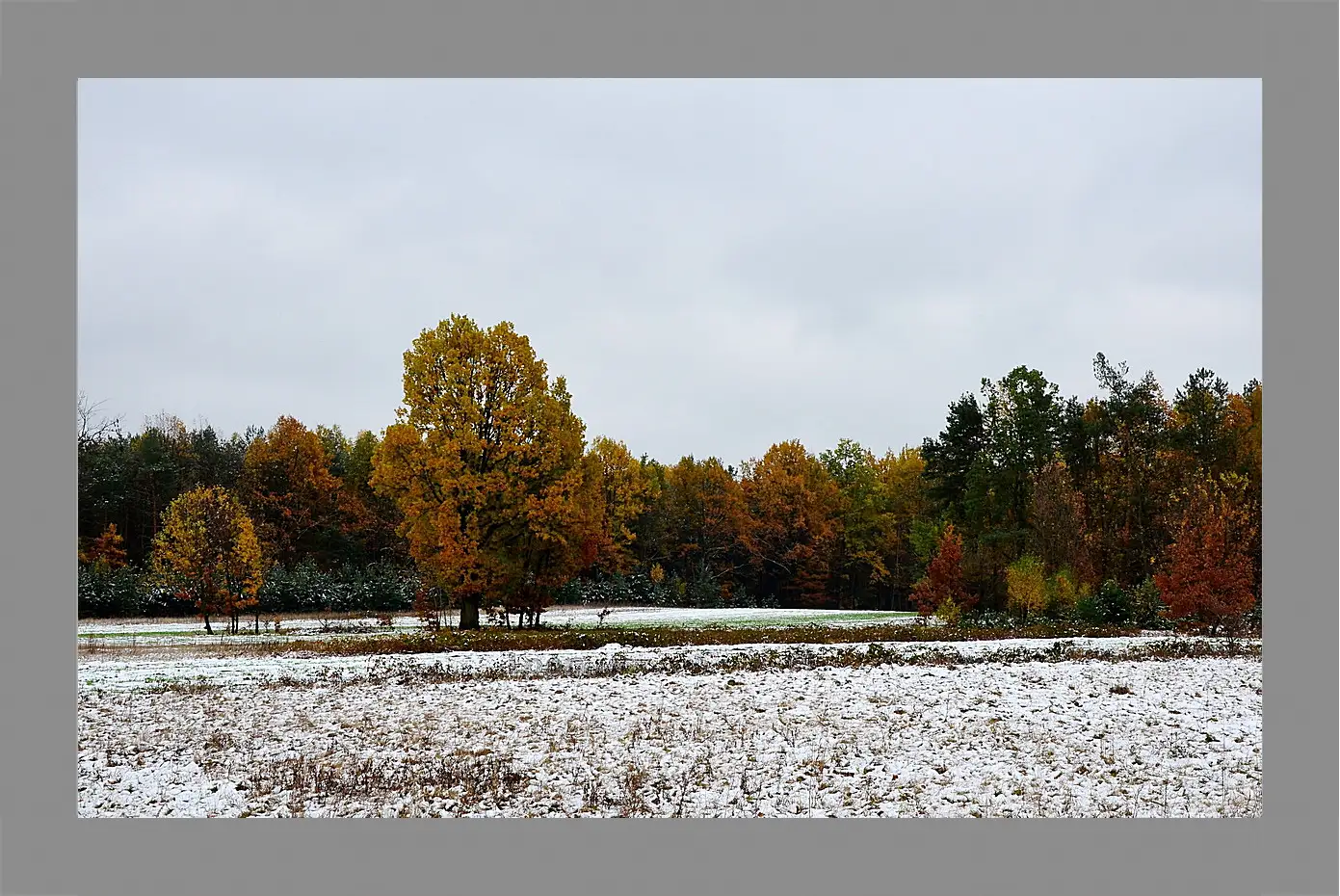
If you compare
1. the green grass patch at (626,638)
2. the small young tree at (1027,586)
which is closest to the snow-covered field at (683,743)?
the green grass patch at (626,638)

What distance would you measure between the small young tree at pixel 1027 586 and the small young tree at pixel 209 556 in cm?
1750

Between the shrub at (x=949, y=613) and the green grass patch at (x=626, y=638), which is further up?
the green grass patch at (x=626, y=638)

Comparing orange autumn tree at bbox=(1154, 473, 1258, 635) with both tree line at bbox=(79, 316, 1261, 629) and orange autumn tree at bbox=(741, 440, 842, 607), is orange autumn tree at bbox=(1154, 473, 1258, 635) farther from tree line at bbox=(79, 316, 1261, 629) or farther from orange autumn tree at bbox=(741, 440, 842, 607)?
orange autumn tree at bbox=(741, 440, 842, 607)

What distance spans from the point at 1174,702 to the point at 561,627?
13.9 m

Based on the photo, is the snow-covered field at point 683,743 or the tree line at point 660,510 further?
the tree line at point 660,510

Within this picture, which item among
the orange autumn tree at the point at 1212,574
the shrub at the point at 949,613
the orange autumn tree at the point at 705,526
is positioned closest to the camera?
the orange autumn tree at the point at 1212,574

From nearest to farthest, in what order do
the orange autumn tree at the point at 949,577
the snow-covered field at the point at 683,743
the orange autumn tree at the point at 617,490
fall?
the snow-covered field at the point at 683,743 < the orange autumn tree at the point at 949,577 < the orange autumn tree at the point at 617,490

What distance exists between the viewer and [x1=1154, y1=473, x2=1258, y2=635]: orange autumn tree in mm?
17078

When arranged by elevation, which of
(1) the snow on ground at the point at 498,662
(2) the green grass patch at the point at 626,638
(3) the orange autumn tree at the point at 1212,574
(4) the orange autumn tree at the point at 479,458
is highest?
(4) the orange autumn tree at the point at 479,458

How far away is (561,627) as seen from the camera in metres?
21.2

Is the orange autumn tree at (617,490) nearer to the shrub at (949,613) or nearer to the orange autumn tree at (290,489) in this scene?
the orange autumn tree at (290,489)

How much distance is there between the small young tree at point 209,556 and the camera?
2086 cm

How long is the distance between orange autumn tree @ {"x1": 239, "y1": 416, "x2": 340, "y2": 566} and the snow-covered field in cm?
1955
